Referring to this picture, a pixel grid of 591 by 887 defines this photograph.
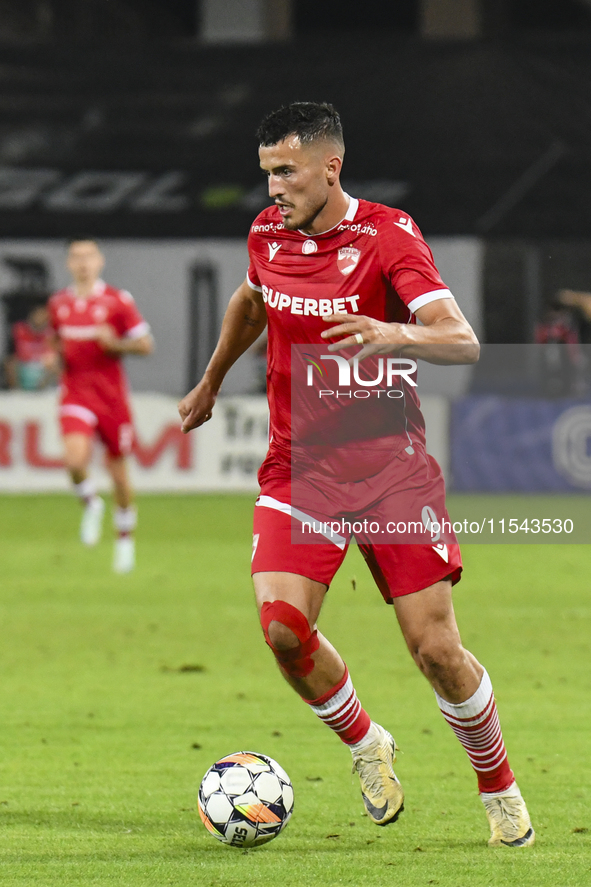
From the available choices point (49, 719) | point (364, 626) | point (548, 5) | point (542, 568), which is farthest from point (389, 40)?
point (49, 719)

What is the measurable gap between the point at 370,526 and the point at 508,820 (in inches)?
38.8

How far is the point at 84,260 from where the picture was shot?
1187 cm

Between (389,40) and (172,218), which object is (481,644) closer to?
(172,218)

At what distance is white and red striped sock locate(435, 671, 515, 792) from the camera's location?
4.31 meters

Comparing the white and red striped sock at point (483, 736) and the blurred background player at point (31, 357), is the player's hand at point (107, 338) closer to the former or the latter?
the blurred background player at point (31, 357)

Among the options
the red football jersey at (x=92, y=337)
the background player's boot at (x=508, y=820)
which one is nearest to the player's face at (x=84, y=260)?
the red football jersey at (x=92, y=337)

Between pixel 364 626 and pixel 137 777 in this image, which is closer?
pixel 137 777

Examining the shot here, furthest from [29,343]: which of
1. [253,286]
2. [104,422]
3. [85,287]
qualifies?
[253,286]

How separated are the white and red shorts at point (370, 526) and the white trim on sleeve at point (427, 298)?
22.1 inches

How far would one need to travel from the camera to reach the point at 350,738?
180 inches

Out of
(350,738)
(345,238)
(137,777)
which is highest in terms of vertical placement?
(345,238)

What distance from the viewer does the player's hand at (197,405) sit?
486 centimetres

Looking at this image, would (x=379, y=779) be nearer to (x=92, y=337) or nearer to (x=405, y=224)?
(x=405, y=224)

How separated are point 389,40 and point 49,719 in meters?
19.0
